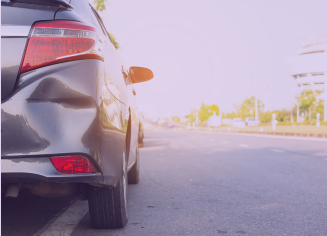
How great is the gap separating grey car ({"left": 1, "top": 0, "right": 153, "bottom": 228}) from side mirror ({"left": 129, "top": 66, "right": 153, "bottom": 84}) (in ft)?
5.74

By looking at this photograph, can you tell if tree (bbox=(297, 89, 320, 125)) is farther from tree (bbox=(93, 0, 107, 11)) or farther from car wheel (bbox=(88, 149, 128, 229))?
car wheel (bbox=(88, 149, 128, 229))

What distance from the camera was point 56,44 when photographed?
87.7 inches

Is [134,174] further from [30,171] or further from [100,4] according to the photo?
[100,4]

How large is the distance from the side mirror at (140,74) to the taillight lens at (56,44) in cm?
182

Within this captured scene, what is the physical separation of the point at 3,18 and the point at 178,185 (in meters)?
3.73

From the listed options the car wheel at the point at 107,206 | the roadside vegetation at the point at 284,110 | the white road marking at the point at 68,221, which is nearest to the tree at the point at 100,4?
the white road marking at the point at 68,221

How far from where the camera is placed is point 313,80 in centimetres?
12681

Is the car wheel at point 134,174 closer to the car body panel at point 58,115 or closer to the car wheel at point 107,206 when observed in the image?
the car wheel at point 107,206

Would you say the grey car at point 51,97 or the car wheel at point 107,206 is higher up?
the grey car at point 51,97

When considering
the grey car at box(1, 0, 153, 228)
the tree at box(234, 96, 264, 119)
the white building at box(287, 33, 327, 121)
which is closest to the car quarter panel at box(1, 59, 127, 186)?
the grey car at box(1, 0, 153, 228)

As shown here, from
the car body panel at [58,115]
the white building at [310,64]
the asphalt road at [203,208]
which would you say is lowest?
the asphalt road at [203,208]

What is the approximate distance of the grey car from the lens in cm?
215

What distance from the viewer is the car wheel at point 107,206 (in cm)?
278

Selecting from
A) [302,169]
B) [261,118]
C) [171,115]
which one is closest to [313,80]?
[261,118]
